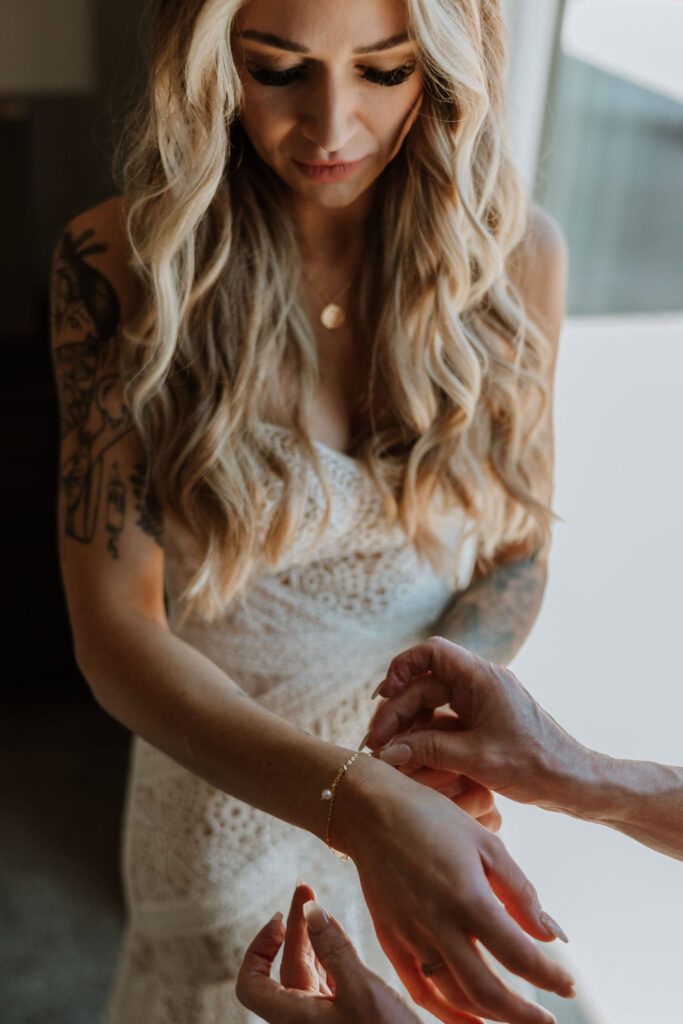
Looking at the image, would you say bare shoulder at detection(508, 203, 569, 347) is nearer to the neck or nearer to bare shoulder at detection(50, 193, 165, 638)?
the neck

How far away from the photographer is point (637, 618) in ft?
5.52

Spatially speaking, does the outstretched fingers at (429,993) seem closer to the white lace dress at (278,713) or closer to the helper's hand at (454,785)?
the helper's hand at (454,785)

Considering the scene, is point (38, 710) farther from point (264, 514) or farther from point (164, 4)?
point (164, 4)

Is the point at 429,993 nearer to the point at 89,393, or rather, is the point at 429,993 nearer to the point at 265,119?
the point at 89,393

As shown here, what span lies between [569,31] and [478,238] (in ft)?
3.56

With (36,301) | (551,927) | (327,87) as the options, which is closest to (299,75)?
(327,87)

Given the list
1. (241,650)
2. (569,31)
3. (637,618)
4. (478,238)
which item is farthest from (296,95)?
(569,31)

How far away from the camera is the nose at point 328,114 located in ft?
3.23

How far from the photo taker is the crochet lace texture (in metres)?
1.22

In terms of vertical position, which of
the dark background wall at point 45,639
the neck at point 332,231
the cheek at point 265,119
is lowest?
the dark background wall at point 45,639

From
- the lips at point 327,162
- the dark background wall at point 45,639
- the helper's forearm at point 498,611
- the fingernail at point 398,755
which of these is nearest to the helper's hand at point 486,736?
the fingernail at point 398,755

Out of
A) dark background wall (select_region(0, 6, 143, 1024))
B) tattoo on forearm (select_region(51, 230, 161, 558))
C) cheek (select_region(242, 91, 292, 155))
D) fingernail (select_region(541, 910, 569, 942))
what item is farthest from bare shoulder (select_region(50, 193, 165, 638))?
dark background wall (select_region(0, 6, 143, 1024))

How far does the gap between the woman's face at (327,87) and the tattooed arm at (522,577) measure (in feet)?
0.88

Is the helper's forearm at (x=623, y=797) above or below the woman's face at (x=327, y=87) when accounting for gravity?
below
